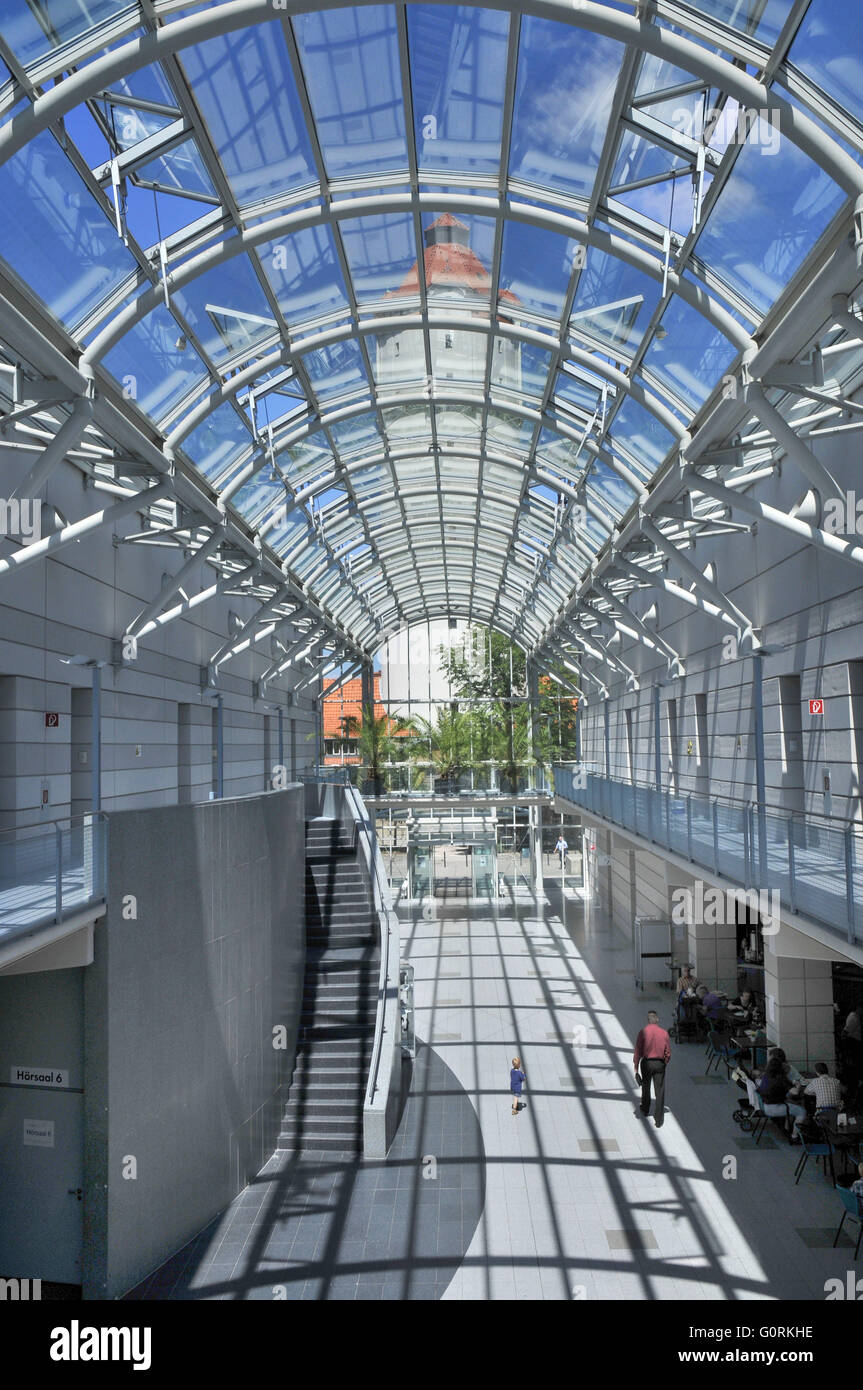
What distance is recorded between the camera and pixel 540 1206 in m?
11.4

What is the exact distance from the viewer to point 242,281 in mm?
12336

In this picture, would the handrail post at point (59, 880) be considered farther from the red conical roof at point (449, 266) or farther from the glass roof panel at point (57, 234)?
the red conical roof at point (449, 266)

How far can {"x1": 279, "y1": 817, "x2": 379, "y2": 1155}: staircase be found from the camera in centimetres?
1414

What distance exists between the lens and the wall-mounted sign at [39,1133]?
379 inches

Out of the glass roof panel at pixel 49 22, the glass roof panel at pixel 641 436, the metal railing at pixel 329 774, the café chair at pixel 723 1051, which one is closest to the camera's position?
the glass roof panel at pixel 49 22

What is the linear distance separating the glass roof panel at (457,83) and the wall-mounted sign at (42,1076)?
10.4 metres

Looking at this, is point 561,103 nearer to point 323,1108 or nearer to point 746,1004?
point 323,1108

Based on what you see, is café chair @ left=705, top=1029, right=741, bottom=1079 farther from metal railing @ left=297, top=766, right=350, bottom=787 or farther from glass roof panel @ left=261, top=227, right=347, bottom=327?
metal railing @ left=297, top=766, right=350, bottom=787

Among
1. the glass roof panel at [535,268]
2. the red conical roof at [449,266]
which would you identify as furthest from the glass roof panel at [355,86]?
the glass roof panel at [535,268]

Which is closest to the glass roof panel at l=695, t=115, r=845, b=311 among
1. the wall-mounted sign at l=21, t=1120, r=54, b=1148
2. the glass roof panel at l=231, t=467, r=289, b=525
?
the glass roof panel at l=231, t=467, r=289, b=525

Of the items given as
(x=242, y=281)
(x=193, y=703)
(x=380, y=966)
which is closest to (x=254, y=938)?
(x=380, y=966)

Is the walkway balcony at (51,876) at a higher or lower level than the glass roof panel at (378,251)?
lower

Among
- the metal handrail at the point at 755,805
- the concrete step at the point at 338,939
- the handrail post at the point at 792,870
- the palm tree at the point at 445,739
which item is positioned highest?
the palm tree at the point at 445,739

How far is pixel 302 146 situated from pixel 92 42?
3.16m
